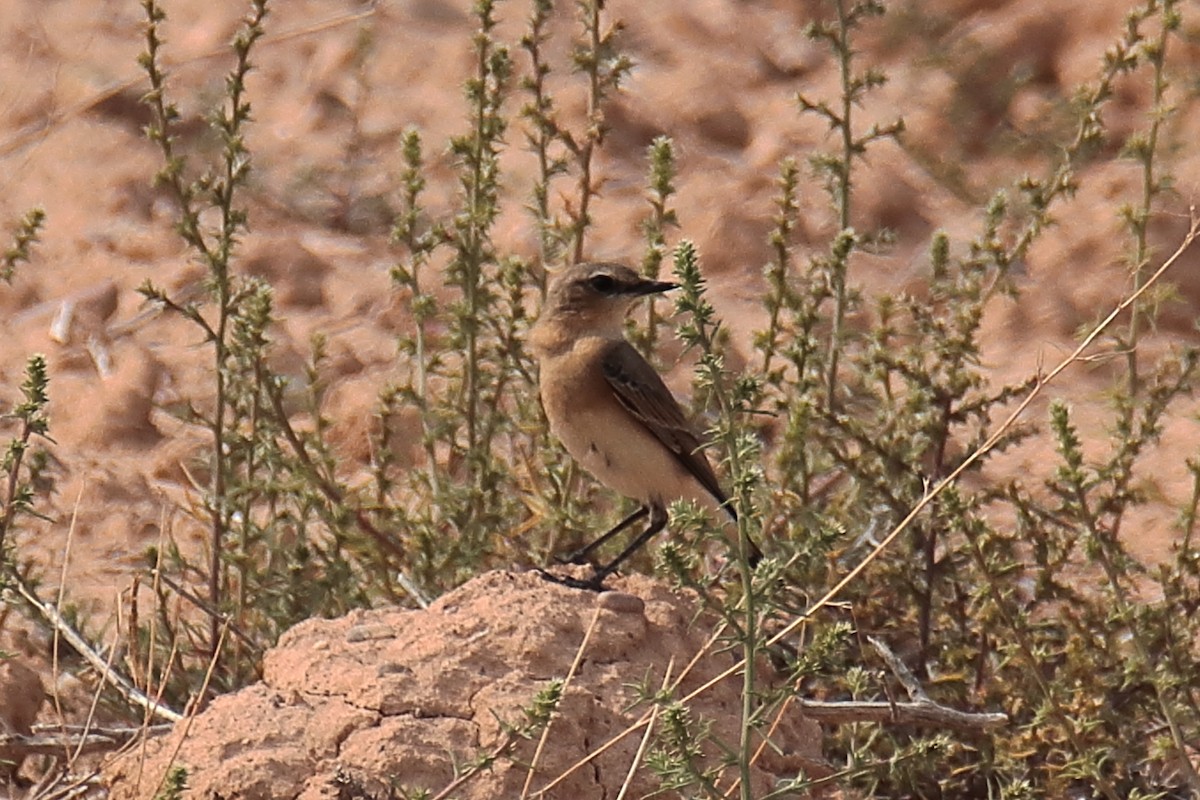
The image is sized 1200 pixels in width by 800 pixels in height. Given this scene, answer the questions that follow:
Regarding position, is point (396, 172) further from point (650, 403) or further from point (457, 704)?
point (457, 704)

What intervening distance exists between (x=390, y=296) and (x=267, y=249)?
0.64 metres

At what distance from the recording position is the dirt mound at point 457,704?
197 inches

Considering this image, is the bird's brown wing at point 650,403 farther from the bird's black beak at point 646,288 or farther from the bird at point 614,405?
the bird's black beak at point 646,288

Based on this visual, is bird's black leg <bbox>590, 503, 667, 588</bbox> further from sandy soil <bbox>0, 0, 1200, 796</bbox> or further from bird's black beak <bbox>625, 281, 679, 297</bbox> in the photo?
sandy soil <bbox>0, 0, 1200, 796</bbox>

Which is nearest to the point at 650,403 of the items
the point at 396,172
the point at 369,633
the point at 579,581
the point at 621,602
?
the point at 579,581

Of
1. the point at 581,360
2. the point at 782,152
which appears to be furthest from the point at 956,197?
the point at 581,360

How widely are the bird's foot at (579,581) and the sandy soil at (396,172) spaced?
92.1 inches

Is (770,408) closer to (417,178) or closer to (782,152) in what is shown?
(417,178)

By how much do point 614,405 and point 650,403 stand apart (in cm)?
11

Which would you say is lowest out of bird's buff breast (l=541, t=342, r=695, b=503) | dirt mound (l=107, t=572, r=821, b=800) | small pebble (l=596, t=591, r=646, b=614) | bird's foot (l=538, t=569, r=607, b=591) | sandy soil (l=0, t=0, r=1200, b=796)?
dirt mound (l=107, t=572, r=821, b=800)

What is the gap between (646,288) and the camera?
6898mm

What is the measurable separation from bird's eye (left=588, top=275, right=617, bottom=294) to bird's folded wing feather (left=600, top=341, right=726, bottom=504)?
171 millimetres

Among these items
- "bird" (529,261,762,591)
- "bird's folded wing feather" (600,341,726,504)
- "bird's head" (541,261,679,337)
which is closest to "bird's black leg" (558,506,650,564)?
"bird" (529,261,762,591)

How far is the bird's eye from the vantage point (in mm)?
6980
